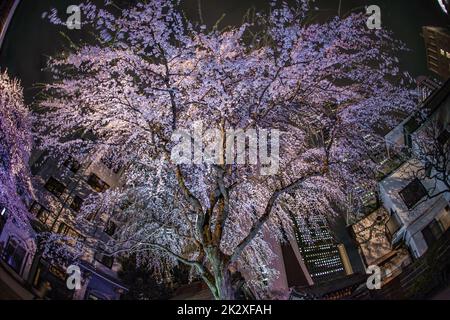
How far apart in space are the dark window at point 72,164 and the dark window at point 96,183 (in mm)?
1171

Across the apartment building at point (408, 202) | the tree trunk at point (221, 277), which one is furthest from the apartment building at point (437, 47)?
the tree trunk at point (221, 277)

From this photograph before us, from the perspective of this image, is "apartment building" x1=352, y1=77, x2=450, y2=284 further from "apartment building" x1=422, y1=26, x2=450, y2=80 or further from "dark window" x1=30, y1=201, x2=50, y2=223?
Result: "dark window" x1=30, y1=201, x2=50, y2=223

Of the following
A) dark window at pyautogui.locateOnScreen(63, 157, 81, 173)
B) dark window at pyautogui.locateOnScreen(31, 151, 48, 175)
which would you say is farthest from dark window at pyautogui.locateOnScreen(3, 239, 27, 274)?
dark window at pyautogui.locateOnScreen(63, 157, 81, 173)

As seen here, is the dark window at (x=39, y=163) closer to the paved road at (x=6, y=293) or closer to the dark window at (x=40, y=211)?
the dark window at (x=40, y=211)

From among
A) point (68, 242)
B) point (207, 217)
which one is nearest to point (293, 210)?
point (207, 217)

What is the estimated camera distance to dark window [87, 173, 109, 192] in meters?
24.0

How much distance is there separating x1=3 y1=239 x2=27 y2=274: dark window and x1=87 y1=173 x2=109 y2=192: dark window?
786 centimetres

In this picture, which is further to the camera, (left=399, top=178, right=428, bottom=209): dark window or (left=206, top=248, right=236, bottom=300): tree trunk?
(left=399, top=178, right=428, bottom=209): dark window

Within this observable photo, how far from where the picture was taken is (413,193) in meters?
23.8

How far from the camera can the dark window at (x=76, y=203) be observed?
22.1 m

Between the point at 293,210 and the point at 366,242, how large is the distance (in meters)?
11.5

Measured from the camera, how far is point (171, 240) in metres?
19.0

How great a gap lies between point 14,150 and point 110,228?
26.2 ft
